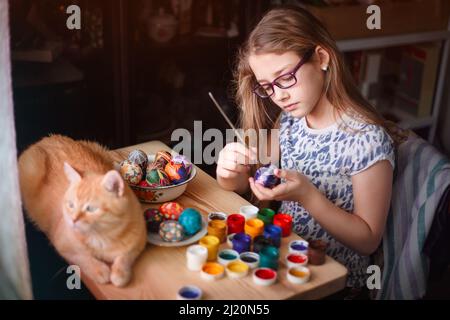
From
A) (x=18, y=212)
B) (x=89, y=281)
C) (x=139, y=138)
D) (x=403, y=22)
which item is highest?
(x=403, y=22)

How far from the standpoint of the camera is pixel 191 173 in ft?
4.43

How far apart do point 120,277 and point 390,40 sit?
7.37 ft

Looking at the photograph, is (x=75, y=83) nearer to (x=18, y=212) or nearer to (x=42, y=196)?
(x=42, y=196)

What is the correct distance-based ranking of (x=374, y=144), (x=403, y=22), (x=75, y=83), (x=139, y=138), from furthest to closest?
1. (x=403, y=22)
2. (x=139, y=138)
3. (x=75, y=83)
4. (x=374, y=144)

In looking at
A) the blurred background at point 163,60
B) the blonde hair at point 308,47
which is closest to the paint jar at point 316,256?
the blonde hair at point 308,47

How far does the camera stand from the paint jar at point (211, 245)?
1.09 meters

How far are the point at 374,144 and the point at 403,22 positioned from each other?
1.69 m

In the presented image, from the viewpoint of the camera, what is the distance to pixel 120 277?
101cm

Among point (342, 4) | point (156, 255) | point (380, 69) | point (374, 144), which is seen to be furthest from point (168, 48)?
point (156, 255)

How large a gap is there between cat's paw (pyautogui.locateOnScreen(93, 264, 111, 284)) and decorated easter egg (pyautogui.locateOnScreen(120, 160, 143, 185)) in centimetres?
28

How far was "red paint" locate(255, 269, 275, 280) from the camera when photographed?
3.40 ft

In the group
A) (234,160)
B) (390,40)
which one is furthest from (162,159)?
(390,40)

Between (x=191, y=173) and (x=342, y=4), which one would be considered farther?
(x=342, y=4)
